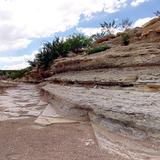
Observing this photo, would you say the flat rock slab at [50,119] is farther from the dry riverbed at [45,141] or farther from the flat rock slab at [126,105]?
the flat rock slab at [126,105]

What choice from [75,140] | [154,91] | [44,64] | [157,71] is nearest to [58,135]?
[75,140]

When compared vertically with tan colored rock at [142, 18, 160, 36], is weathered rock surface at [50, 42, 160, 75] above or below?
below

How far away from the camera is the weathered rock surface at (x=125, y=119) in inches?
175

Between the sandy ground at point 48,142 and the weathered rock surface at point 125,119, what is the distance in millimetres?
241

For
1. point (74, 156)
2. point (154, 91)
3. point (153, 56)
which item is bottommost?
point (74, 156)

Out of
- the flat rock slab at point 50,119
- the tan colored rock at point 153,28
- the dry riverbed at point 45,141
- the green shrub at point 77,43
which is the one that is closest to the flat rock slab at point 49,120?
the flat rock slab at point 50,119

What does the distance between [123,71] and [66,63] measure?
4262mm

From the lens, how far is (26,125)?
614 cm

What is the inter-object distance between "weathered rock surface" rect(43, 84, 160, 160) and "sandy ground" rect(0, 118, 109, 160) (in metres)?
0.24

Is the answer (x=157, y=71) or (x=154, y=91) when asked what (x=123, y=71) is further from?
(x=154, y=91)

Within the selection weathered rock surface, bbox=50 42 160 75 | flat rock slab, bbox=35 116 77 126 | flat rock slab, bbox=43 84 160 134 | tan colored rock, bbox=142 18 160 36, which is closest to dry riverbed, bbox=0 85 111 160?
flat rock slab, bbox=35 116 77 126

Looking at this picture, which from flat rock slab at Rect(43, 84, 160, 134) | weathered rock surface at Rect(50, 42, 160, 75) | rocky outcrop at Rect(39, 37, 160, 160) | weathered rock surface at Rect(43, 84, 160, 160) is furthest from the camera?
weathered rock surface at Rect(50, 42, 160, 75)

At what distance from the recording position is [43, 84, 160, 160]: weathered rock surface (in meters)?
4.45

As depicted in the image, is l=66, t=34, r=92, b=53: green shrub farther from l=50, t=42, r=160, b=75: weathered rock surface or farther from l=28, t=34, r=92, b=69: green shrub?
l=50, t=42, r=160, b=75: weathered rock surface
